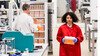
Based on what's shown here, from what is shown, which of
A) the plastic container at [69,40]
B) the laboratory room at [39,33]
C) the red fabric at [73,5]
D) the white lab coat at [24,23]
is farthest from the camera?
the red fabric at [73,5]

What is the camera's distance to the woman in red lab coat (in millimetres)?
6123

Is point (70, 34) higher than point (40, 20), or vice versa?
point (70, 34)

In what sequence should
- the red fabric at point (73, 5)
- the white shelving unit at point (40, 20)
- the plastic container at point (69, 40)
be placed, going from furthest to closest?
1. the red fabric at point (73, 5)
2. the white shelving unit at point (40, 20)
3. the plastic container at point (69, 40)

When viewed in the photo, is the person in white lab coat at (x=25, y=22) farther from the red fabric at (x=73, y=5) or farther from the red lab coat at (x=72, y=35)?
the red fabric at (x=73, y=5)

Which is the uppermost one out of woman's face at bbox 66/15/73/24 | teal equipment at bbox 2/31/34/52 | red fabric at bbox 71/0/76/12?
woman's face at bbox 66/15/73/24

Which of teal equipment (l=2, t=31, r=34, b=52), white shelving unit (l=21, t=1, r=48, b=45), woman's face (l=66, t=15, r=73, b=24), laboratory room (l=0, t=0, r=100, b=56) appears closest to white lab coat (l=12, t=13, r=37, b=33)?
laboratory room (l=0, t=0, r=100, b=56)

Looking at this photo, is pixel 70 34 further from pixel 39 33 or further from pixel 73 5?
pixel 73 5

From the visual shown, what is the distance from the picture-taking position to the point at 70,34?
6.12m

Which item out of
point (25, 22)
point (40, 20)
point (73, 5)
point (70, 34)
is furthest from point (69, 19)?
point (73, 5)

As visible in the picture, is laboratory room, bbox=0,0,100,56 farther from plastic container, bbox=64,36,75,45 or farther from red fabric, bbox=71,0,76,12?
red fabric, bbox=71,0,76,12

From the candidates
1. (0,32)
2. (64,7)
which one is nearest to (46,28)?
(0,32)

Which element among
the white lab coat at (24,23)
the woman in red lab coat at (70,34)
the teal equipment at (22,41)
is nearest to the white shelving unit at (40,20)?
the white lab coat at (24,23)

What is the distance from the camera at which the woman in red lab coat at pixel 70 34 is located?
6123 millimetres

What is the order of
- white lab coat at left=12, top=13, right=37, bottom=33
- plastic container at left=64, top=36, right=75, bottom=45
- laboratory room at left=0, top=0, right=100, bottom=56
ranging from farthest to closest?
white lab coat at left=12, top=13, right=37, bottom=33
plastic container at left=64, top=36, right=75, bottom=45
laboratory room at left=0, top=0, right=100, bottom=56
